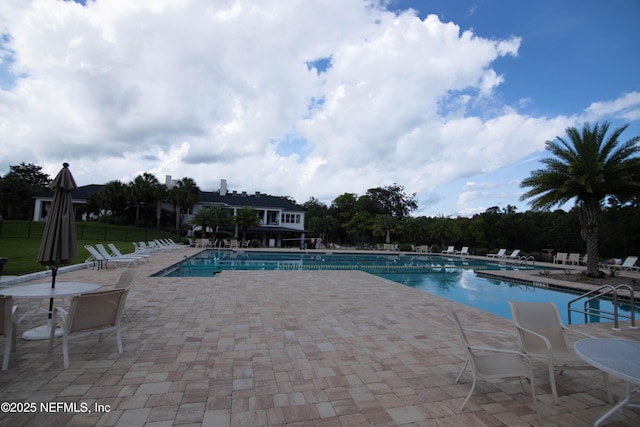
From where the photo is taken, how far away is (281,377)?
3375 mm

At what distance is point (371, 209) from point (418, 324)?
42.1 meters

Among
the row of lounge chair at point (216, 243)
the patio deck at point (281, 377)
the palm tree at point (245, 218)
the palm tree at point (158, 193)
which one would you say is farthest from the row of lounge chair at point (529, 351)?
the palm tree at point (158, 193)

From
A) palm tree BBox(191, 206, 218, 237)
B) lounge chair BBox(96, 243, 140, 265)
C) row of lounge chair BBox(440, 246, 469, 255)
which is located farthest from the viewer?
palm tree BBox(191, 206, 218, 237)

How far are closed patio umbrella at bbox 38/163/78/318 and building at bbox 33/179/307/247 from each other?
3041cm

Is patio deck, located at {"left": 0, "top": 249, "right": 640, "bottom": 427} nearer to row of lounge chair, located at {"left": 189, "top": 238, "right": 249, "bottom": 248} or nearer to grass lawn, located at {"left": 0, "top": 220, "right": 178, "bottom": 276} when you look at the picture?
grass lawn, located at {"left": 0, "top": 220, "right": 178, "bottom": 276}

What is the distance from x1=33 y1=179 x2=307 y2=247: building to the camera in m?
35.9

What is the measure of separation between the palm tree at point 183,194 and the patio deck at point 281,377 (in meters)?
30.7

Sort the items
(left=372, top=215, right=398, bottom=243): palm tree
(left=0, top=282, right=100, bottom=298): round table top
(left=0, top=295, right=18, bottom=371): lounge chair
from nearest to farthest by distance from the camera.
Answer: (left=0, top=295, right=18, bottom=371): lounge chair
(left=0, top=282, right=100, bottom=298): round table top
(left=372, top=215, right=398, bottom=243): palm tree

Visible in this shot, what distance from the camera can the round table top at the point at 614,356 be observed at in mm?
2176

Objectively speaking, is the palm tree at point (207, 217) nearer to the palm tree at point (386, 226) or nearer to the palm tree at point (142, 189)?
the palm tree at point (142, 189)

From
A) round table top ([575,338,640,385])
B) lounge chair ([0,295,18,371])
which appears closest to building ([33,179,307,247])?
lounge chair ([0,295,18,371])

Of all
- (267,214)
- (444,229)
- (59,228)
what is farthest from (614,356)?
(267,214)

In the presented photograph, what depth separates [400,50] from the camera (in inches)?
503

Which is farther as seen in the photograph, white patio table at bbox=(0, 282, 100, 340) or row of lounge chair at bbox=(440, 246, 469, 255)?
row of lounge chair at bbox=(440, 246, 469, 255)
